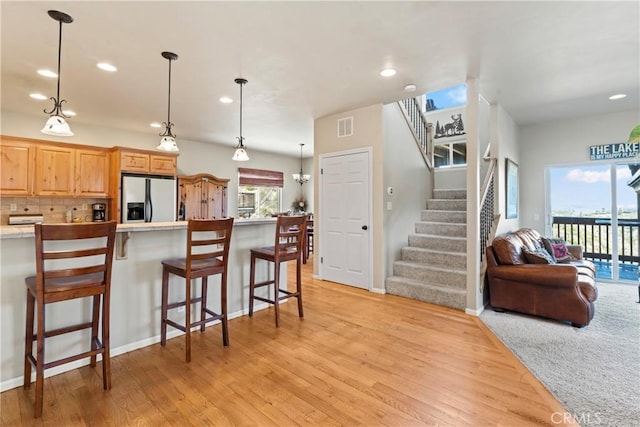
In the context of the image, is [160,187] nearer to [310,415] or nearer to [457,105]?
[310,415]

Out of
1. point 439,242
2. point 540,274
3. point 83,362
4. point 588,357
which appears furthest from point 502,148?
point 83,362

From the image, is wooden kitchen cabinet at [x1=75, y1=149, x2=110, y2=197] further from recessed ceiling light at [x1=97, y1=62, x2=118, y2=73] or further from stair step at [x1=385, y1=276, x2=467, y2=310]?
stair step at [x1=385, y1=276, x2=467, y2=310]

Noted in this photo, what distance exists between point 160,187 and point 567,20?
595cm

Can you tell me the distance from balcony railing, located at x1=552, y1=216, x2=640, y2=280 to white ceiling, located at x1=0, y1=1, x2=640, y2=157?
1.86 m

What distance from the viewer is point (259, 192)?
8477 millimetres

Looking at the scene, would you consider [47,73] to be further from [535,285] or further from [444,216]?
[535,285]

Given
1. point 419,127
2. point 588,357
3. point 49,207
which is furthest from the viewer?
point 419,127

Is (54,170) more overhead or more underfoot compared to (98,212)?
more overhead

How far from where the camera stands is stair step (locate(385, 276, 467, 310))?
12.1ft

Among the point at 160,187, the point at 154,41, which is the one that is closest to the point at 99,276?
the point at 154,41

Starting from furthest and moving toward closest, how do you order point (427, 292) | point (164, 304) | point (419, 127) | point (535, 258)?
1. point (419, 127)
2. point (427, 292)
3. point (535, 258)
4. point (164, 304)

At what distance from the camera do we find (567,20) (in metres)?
2.36

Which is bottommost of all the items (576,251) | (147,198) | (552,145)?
(576,251)

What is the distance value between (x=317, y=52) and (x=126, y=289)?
8.96 feet
